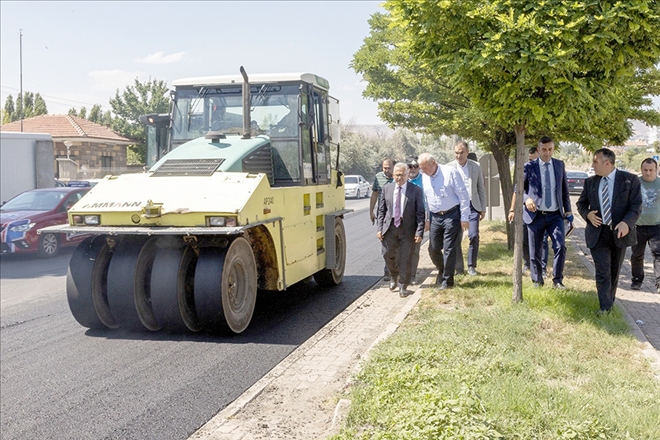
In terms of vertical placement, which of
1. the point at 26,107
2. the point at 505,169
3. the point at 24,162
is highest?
the point at 26,107

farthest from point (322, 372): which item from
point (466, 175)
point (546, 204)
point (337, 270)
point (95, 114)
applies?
point (95, 114)

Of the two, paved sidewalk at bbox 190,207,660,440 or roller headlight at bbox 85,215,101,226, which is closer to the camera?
paved sidewalk at bbox 190,207,660,440

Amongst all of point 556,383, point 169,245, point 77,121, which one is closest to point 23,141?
point 169,245

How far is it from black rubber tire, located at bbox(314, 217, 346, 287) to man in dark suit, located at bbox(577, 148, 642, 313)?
13.6 ft

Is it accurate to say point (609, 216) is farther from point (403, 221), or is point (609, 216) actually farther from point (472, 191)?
point (472, 191)

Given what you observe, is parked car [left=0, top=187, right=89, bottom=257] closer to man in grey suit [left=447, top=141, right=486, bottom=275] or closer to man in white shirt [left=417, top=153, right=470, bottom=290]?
man in white shirt [left=417, top=153, right=470, bottom=290]

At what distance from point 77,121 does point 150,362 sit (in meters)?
44.2

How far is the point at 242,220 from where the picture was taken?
23.4ft

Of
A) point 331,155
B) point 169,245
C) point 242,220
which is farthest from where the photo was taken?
point 331,155

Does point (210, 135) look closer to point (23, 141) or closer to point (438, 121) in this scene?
point (438, 121)

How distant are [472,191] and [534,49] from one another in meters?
4.17

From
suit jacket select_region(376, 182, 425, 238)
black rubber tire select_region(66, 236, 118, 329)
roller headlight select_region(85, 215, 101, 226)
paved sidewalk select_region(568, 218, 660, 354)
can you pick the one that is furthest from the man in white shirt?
roller headlight select_region(85, 215, 101, 226)

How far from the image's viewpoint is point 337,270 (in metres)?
10.9

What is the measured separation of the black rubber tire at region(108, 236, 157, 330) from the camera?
293 inches
